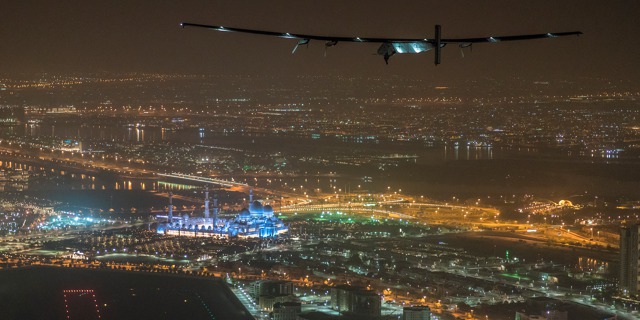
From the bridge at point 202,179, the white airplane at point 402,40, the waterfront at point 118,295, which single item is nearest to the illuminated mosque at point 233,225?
the waterfront at point 118,295

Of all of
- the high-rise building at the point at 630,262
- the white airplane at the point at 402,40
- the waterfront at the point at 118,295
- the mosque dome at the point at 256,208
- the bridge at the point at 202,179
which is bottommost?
the waterfront at the point at 118,295

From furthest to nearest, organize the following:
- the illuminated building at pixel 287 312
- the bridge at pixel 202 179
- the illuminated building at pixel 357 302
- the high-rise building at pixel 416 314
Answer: the bridge at pixel 202 179 < the illuminated building at pixel 357 302 < the illuminated building at pixel 287 312 < the high-rise building at pixel 416 314

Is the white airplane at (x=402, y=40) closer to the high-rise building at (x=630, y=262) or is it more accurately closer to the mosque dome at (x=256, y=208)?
the high-rise building at (x=630, y=262)

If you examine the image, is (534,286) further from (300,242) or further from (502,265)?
(300,242)

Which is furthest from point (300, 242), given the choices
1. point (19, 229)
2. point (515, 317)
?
point (515, 317)

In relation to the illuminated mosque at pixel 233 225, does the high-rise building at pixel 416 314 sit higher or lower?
lower

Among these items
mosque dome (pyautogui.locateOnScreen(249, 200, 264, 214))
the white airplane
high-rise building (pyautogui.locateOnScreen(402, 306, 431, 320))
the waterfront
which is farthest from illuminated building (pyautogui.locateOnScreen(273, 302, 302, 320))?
mosque dome (pyautogui.locateOnScreen(249, 200, 264, 214))
